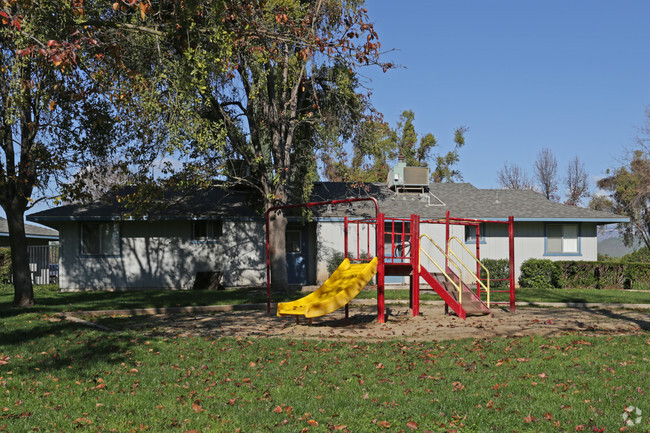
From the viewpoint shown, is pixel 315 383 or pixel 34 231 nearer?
pixel 315 383

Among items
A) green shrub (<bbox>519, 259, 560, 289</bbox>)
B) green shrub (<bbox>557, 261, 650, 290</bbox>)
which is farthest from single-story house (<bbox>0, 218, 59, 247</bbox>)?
green shrub (<bbox>557, 261, 650, 290</bbox>)

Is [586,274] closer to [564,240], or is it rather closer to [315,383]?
[564,240]

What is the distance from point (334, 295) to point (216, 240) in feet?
42.3

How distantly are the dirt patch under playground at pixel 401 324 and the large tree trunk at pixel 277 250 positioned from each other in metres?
5.81

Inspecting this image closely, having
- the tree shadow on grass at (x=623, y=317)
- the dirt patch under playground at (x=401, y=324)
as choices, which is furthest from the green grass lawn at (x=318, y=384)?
the tree shadow on grass at (x=623, y=317)

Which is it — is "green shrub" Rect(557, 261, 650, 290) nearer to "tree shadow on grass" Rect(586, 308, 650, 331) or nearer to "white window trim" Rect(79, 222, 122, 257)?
"tree shadow on grass" Rect(586, 308, 650, 331)

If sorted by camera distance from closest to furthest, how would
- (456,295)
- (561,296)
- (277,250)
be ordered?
(456,295) → (561,296) → (277,250)

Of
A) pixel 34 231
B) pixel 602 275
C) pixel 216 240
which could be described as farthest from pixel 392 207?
pixel 34 231

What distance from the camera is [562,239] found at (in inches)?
1003

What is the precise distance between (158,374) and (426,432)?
4082 mm

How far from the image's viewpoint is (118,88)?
35.7 feet

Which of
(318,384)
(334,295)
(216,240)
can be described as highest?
(216,240)

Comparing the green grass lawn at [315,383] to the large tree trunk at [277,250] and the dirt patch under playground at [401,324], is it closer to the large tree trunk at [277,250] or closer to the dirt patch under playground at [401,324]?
the dirt patch under playground at [401,324]

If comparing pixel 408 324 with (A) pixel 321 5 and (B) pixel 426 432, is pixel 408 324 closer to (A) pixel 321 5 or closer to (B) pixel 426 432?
(B) pixel 426 432
